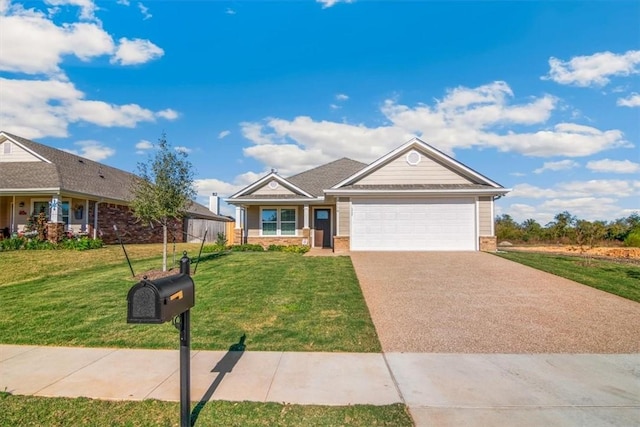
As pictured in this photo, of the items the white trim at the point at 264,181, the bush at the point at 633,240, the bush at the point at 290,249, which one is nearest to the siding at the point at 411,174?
the bush at the point at 290,249

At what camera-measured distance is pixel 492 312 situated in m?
7.43

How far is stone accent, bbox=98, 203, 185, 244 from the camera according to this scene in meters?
21.9

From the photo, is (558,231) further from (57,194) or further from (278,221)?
(57,194)

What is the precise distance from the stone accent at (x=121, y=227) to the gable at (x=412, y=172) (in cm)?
1141

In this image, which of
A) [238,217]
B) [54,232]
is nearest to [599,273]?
[238,217]

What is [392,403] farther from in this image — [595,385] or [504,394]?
[595,385]

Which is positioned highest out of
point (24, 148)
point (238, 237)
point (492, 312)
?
point (24, 148)

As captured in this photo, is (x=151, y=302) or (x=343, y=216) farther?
(x=343, y=216)

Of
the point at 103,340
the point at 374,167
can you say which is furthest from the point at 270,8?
the point at 103,340

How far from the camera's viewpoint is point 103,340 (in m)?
5.82

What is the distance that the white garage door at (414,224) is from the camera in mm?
16719

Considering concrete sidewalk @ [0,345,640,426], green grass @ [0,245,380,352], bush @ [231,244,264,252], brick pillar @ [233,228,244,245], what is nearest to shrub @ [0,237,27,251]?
green grass @ [0,245,380,352]

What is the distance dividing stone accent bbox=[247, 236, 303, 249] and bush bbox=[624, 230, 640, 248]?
19.7 metres

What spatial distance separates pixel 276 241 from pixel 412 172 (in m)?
8.26
